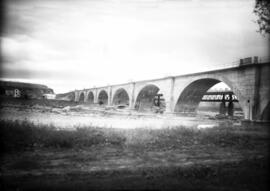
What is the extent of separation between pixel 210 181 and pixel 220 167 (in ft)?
4.47

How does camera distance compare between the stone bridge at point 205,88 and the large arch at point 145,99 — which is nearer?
the stone bridge at point 205,88

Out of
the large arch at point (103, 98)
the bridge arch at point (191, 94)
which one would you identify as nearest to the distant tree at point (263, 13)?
the bridge arch at point (191, 94)

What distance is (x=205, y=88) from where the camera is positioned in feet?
90.8

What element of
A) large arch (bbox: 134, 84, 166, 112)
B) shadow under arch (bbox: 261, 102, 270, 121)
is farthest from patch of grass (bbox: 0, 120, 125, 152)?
large arch (bbox: 134, 84, 166, 112)

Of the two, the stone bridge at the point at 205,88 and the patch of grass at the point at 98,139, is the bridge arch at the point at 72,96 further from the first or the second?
the patch of grass at the point at 98,139

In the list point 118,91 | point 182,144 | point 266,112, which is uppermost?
point 118,91

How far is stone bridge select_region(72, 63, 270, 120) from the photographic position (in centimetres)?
1578

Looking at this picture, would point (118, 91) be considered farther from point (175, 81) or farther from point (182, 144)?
point (182, 144)

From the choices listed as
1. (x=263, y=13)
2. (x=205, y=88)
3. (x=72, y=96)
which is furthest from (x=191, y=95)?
(x=72, y=96)

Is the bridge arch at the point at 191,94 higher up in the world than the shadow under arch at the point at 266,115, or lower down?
higher up

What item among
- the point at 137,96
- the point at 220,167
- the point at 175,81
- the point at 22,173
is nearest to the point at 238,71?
the point at 175,81

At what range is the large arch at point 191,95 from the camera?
26.1 metres

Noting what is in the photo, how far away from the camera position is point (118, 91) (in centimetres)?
5166

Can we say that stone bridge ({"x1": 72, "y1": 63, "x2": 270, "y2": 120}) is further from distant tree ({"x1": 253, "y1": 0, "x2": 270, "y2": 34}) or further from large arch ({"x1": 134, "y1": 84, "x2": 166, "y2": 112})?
distant tree ({"x1": 253, "y1": 0, "x2": 270, "y2": 34})
